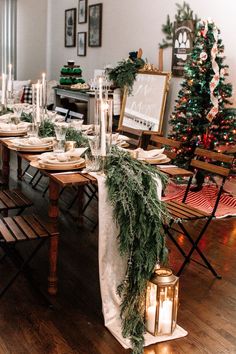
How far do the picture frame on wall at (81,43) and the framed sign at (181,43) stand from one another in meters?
2.74

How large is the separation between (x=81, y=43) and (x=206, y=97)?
4243mm

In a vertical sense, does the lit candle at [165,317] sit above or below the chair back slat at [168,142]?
below

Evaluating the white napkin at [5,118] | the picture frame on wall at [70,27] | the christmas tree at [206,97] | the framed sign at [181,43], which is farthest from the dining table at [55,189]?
the picture frame on wall at [70,27]

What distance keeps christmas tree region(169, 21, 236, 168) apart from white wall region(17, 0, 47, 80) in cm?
549

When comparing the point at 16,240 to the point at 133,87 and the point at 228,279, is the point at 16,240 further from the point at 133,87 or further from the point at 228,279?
the point at 133,87

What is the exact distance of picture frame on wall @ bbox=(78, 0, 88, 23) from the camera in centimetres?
880

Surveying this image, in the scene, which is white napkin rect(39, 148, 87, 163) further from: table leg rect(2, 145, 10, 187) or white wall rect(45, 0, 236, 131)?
white wall rect(45, 0, 236, 131)

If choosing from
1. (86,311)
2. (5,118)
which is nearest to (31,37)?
(5,118)

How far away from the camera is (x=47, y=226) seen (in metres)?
2.90

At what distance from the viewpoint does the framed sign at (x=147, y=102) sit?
671 centimetres

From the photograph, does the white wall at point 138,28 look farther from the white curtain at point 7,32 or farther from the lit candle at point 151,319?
the lit candle at point 151,319

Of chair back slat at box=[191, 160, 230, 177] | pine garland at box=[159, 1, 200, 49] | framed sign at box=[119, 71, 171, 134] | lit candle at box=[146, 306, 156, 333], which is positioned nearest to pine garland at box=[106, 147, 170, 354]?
lit candle at box=[146, 306, 156, 333]

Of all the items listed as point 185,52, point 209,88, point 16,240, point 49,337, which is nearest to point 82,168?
point 16,240

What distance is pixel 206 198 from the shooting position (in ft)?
17.6
